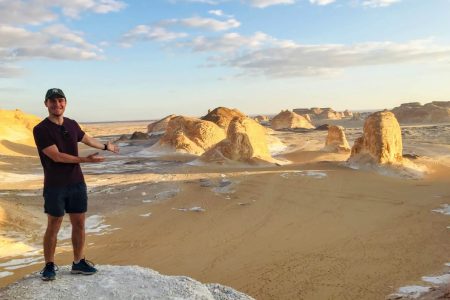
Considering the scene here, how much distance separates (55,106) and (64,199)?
88 cm

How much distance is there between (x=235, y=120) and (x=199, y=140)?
702 cm

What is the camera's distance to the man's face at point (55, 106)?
3852 mm

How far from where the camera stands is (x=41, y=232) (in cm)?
947

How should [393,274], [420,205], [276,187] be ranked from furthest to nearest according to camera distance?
1. [276,187]
2. [420,205]
3. [393,274]

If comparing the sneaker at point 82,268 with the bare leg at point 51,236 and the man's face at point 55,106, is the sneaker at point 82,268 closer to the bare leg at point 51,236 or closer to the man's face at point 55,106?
the bare leg at point 51,236

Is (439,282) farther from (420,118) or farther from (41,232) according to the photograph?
(420,118)

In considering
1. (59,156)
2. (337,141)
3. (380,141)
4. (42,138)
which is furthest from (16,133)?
(59,156)

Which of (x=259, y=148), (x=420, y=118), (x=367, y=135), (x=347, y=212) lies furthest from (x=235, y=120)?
(x=420, y=118)

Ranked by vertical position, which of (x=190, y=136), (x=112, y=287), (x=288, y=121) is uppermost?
(x=288, y=121)

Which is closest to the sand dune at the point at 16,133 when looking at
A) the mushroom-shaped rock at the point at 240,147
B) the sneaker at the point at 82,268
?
the mushroom-shaped rock at the point at 240,147

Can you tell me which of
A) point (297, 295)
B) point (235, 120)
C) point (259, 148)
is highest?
point (235, 120)

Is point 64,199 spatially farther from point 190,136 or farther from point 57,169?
point 190,136

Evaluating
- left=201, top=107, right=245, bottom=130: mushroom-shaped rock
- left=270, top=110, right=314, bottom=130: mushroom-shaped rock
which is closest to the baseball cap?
left=201, top=107, right=245, bottom=130: mushroom-shaped rock

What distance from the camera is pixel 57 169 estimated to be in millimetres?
3846
